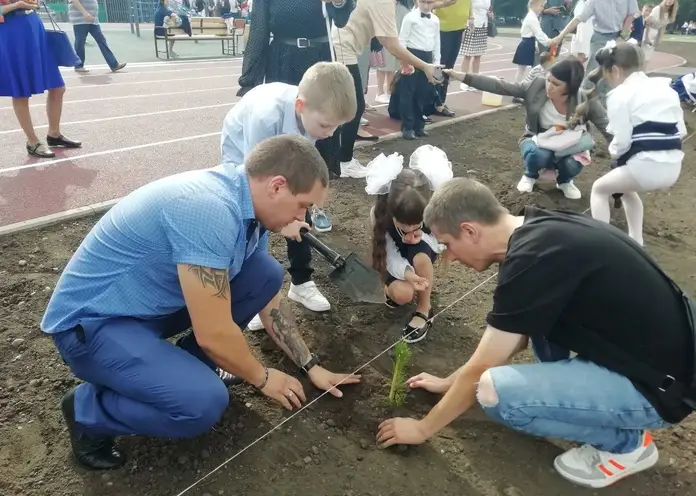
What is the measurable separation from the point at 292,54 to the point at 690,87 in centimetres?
807

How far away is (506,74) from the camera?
1325 centimetres

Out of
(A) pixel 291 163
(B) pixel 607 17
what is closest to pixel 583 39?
(B) pixel 607 17

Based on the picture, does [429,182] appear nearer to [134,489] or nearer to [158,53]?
[134,489]

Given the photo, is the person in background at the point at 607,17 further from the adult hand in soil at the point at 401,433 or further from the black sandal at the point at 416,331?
the adult hand in soil at the point at 401,433

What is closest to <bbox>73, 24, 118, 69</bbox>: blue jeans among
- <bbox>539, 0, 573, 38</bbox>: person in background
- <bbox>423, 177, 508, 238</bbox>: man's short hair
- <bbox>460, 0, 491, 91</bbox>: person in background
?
<bbox>460, 0, 491, 91</bbox>: person in background

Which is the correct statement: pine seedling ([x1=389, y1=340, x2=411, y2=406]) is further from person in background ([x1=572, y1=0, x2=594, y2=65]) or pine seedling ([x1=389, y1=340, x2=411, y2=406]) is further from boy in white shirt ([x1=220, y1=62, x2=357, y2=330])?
person in background ([x1=572, y1=0, x2=594, y2=65])

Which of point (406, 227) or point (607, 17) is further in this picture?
point (607, 17)

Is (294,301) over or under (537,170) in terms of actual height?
under

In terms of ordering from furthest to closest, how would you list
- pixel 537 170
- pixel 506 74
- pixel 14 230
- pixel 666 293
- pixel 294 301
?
pixel 506 74
pixel 537 170
pixel 14 230
pixel 294 301
pixel 666 293

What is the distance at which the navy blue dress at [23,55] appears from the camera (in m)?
4.66

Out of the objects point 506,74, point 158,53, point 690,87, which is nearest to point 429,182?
point 690,87

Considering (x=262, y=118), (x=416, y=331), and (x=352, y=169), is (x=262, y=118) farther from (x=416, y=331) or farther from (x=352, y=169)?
(x=352, y=169)

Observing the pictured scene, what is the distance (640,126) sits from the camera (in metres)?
3.69

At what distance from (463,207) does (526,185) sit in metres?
3.55
